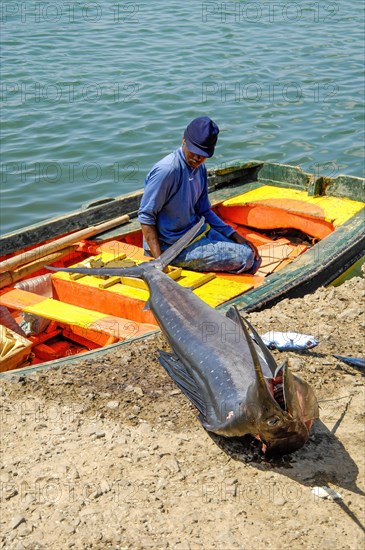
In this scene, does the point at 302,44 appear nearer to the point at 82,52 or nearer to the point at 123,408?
the point at 82,52

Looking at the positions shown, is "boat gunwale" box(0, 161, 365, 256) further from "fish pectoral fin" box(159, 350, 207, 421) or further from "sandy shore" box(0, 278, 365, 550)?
"fish pectoral fin" box(159, 350, 207, 421)

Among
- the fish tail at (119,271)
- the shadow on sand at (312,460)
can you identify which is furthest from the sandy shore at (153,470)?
the fish tail at (119,271)

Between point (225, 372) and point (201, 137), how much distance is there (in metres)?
2.50

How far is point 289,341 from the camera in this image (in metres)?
6.76

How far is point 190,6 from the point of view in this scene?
21.9 m

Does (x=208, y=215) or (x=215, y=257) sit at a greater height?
(x=208, y=215)

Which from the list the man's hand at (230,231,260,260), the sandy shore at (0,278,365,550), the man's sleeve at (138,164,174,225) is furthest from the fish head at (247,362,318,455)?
the man's hand at (230,231,260,260)

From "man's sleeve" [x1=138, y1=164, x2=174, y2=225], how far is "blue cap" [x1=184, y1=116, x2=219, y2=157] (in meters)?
0.31

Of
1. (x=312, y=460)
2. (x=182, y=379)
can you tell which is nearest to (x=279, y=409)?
(x=312, y=460)

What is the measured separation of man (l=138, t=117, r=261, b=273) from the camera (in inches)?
296

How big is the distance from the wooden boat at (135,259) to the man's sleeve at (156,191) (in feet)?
1.62

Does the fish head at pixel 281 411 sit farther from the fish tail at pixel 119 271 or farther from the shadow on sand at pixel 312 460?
the fish tail at pixel 119 271

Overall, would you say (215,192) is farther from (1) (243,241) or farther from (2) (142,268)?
(2) (142,268)

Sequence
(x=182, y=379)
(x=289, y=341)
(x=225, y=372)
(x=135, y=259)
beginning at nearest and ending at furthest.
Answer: (x=225, y=372)
(x=182, y=379)
(x=289, y=341)
(x=135, y=259)
